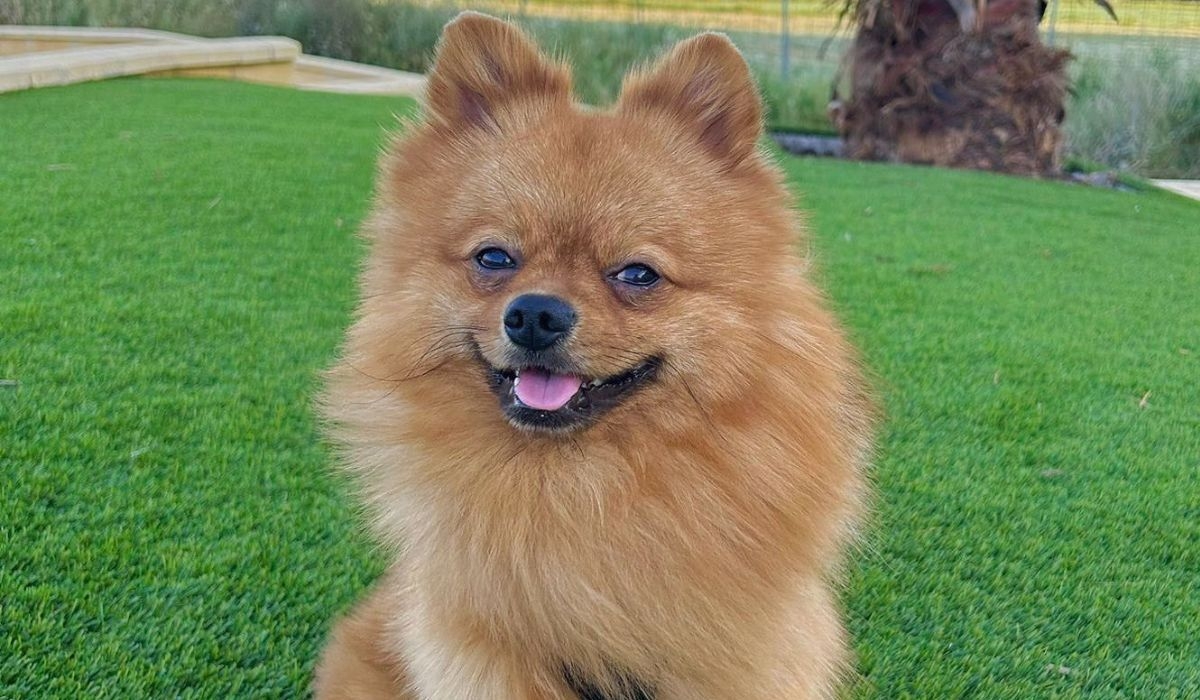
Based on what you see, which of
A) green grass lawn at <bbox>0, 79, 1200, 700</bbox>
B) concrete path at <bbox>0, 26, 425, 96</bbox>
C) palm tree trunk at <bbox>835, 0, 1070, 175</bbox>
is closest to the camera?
green grass lawn at <bbox>0, 79, 1200, 700</bbox>

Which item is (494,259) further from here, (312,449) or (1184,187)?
(1184,187)

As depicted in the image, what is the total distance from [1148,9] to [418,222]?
18.2 meters

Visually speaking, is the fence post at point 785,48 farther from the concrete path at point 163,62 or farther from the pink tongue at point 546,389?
the pink tongue at point 546,389

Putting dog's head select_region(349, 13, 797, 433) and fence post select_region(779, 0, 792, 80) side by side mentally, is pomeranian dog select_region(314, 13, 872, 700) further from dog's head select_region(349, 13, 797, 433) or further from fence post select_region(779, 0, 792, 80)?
fence post select_region(779, 0, 792, 80)

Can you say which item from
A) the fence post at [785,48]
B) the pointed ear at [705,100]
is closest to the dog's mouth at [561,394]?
the pointed ear at [705,100]

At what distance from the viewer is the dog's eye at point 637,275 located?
1866 mm

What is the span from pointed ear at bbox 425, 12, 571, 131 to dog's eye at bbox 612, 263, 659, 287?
1.75 ft

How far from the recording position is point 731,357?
72.9 inches

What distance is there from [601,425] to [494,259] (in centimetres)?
42

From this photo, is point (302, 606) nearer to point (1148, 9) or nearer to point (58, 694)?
point (58, 694)

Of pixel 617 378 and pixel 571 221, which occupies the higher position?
pixel 571 221

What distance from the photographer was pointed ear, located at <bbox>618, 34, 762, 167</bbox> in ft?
6.83

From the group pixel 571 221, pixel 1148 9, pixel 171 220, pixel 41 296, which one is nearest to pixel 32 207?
pixel 171 220

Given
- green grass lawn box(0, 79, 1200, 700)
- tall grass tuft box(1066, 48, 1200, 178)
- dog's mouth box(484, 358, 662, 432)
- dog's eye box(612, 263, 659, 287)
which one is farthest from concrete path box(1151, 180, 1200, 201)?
dog's mouth box(484, 358, 662, 432)
